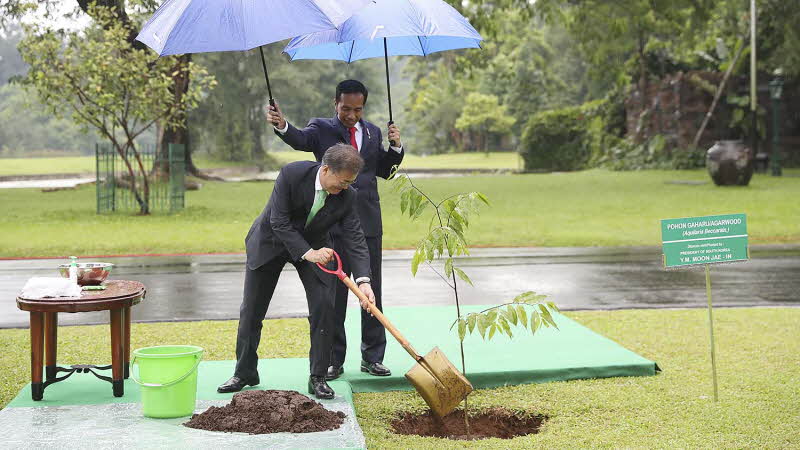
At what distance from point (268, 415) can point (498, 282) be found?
280 inches

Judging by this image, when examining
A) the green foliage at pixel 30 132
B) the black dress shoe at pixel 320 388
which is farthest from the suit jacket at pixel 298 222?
the green foliage at pixel 30 132

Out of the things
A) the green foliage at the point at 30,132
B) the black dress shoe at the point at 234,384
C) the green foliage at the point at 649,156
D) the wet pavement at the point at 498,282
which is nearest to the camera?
the black dress shoe at the point at 234,384

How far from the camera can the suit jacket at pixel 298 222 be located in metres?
5.88

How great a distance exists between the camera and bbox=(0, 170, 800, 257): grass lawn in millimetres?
16781

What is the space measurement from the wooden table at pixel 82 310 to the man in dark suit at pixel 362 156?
1.37m

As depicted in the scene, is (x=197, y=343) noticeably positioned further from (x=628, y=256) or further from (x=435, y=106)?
(x=435, y=106)

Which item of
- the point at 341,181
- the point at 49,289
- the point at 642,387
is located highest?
the point at 341,181

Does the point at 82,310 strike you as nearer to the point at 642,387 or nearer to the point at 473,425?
the point at 473,425

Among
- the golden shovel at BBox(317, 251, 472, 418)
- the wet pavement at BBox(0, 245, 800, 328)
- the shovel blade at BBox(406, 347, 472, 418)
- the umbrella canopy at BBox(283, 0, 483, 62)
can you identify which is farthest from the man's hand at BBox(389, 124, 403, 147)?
the wet pavement at BBox(0, 245, 800, 328)

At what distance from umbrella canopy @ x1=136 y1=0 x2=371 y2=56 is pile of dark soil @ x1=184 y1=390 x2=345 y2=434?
6.61 feet

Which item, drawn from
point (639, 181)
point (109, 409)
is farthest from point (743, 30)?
point (109, 409)

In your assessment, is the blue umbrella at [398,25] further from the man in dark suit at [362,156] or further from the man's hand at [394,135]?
the man in dark suit at [362,156]

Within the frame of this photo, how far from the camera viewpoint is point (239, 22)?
19.2 ft

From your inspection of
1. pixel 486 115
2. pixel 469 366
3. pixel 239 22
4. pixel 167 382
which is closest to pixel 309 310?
pixel 167 382
